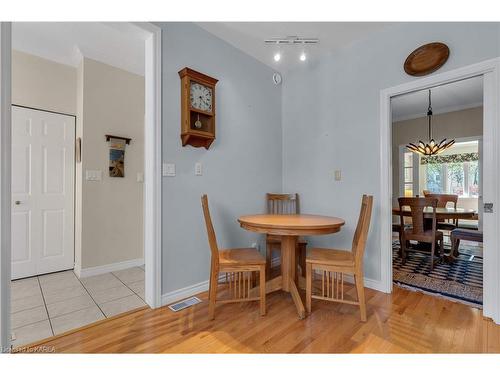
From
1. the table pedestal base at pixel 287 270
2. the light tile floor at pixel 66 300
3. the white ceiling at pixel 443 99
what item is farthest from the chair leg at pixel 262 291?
the white ceiling at pixel 443 99

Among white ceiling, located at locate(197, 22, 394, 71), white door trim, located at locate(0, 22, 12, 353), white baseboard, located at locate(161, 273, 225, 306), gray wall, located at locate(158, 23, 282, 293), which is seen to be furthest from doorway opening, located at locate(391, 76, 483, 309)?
white door trim, located at locate(0, 22, 12, 353)

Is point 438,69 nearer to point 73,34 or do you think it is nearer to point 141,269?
point 73,34

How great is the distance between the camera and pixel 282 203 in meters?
3.16

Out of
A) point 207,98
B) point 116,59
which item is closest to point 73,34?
point 116,59

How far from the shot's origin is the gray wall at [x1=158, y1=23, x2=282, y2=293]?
2.17 meters

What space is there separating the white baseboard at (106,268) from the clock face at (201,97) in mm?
2214

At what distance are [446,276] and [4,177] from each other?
3.90 metres

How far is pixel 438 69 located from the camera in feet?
6.88

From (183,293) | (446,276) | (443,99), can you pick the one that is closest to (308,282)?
(183,293)

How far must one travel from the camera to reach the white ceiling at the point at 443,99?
3.73 metres

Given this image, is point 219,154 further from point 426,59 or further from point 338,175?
point 426,59

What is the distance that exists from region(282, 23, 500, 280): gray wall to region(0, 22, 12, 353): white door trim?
2.61 metres

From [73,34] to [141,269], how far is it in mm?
2681

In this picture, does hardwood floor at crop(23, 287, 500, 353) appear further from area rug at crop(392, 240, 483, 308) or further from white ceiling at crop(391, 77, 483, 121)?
white ceiling at crop(391, 77, 483, 121)
